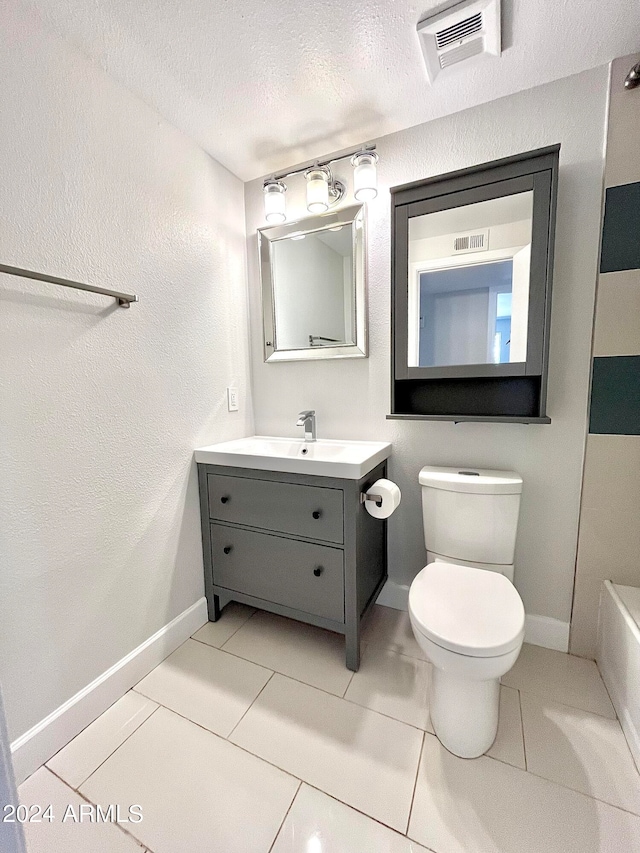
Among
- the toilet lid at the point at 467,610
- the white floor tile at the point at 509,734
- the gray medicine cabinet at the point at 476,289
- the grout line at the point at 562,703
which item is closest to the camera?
the toilet lid at the point at 467,610

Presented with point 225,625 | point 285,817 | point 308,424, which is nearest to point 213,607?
point 225,625

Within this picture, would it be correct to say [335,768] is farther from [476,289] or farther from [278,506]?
[476,289]

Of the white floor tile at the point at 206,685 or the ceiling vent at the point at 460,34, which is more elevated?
the ceiling vent at the point at 460,34

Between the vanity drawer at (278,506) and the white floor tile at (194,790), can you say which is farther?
the vanity drawer at (278,506)

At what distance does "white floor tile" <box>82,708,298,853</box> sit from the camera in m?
0.90

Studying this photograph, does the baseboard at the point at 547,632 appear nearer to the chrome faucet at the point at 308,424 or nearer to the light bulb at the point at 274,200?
the chrome faucet at the point at 308,424

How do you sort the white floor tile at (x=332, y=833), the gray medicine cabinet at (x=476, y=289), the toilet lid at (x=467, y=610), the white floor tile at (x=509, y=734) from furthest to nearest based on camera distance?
1. the gray medicine cabinet at (x=476, y=289)
2. the white floor tile at (x=509, y=734)
3. the toilet lid at (x=467, y=610)
4. the white floor tile at (x=332, y=833)

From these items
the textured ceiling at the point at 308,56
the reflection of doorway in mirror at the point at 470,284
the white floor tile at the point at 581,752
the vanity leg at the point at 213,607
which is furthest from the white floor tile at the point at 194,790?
the textured ceiling at the point at 308,56

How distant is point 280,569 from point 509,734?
0.94 m

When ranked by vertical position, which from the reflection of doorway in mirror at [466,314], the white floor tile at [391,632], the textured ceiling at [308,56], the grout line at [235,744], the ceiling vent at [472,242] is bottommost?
the white floor tile at [391,632]

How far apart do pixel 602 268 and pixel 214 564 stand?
1.96 metres

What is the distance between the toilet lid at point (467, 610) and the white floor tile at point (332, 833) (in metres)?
0.46

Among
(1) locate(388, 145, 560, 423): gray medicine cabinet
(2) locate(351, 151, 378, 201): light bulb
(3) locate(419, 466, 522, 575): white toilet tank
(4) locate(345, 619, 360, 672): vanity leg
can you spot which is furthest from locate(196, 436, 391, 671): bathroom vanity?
(2) locate(351, 151, 378, 201): light bulb

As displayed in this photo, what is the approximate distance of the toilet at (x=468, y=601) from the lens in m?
0.98
